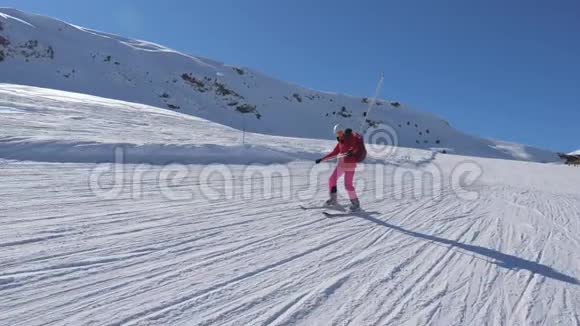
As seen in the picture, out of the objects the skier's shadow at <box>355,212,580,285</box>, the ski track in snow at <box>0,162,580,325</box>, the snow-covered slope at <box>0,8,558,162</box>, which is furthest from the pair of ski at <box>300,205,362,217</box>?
the snow-covered slope at <box>0,8,558,162</box>

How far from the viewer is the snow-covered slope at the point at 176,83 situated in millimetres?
33188

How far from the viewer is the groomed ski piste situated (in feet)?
10.7

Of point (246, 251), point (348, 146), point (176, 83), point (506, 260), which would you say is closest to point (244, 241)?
point (246, 251)

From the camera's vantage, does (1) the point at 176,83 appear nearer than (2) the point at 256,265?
No

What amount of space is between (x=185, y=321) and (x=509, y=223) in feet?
22.7

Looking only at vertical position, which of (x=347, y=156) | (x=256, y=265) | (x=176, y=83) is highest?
(x=176, y=83)

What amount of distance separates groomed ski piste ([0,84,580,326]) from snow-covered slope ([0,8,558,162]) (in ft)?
87.3

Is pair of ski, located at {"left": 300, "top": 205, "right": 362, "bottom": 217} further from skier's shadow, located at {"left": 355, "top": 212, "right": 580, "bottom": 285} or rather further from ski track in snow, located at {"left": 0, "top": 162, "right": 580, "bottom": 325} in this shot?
skier's shadow, located at {"left": 355, "top": 212, "right": 580, "bottom": 285}

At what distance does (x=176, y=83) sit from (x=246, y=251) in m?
41.8

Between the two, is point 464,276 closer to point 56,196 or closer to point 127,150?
point 56,196

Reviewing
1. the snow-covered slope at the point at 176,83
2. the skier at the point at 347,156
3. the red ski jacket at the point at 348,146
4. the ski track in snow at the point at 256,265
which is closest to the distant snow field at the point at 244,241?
the ski track in snow at the point at 256,265

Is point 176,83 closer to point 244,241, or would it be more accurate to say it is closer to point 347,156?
point 347,156

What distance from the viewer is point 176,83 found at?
142 ft

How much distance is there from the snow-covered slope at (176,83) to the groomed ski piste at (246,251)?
2660 cm
